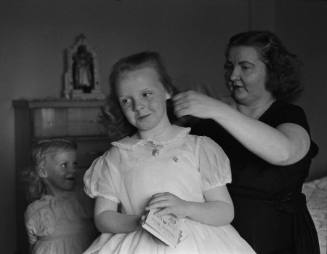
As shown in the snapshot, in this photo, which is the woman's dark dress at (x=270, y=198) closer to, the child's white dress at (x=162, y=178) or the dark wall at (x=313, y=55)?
the child's white dress at (x=162, y=178)

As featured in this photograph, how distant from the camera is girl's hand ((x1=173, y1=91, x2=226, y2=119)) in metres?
1.44

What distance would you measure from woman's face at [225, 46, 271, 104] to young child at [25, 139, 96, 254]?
27.2 inches

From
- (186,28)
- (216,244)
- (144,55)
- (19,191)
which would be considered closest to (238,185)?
(216,244)

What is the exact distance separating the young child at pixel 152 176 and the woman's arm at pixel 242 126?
73mm

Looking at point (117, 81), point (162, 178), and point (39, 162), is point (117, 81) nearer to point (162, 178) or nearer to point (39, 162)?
point (162, 178)

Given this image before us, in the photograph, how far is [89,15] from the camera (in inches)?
167

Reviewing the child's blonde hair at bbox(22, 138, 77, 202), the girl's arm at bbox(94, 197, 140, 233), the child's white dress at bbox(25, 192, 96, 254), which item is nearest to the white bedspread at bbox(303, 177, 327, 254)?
the child's white dress at bbox(25, 192, 96, 254)

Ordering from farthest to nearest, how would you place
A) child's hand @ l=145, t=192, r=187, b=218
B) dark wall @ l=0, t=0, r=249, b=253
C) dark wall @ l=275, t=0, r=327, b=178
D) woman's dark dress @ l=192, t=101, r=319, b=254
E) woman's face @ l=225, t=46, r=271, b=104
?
dark wall @ l=275, t=0, r=327, b=178 → dark wall @ l=0, t=0, r=249, b=253 → woman's face @ l=225, t=46, r=271, b=104 → woman's dark dress @ l=192, t=101, r=319, b=254 → child's hand @ l=145, t=192, r=187, b=218

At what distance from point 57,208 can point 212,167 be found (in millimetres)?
790

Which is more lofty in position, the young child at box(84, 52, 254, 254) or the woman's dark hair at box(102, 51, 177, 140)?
the woman's dark hair at box(102, 51, 177, 140)

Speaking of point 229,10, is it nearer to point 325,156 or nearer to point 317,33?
point 317,33

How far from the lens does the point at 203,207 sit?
1374 mm

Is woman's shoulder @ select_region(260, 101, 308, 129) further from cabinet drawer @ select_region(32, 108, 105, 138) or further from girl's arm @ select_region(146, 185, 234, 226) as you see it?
cabinet drawer @ select_region(32, 108, 105, 138)

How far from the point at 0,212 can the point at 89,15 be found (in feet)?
5.51
